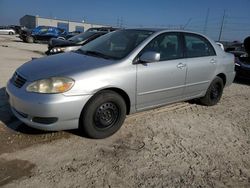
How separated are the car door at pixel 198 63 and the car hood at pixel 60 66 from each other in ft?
5.57

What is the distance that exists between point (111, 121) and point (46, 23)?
197 feet

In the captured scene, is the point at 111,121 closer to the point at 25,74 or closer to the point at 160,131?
the point at 160,131

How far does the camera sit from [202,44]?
17.5ft

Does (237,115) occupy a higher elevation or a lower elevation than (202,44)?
lower

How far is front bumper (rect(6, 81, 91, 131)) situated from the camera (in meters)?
3.33

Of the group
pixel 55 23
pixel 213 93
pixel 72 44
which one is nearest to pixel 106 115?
pixel 213 93

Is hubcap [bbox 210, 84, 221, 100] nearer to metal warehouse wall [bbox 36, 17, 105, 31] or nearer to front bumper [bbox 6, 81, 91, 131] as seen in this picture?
front bumper [bbox 6, 81, 91, 131]

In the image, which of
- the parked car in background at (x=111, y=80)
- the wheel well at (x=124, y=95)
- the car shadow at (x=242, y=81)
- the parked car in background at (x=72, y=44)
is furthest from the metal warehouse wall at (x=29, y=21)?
the wheel well at (x=124, y=95)

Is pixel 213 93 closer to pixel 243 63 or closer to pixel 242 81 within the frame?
pixel 243 63

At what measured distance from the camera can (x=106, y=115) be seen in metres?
3.86

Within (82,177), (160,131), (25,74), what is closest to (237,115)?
(160,131)

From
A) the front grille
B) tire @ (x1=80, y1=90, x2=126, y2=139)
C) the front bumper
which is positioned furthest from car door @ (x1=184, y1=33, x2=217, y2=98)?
the front grille

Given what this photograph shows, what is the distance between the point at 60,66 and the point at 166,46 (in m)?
1.83

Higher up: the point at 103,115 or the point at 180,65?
the point at 180,65
